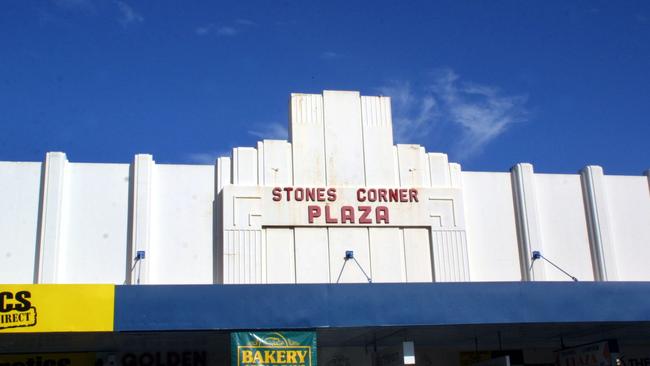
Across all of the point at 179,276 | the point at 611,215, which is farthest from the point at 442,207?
the point at 179,276

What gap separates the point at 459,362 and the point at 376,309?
7.18 meters

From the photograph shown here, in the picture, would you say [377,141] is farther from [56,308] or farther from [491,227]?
[56,308]

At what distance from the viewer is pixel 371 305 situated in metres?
17.7

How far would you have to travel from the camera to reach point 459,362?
78.4 ft

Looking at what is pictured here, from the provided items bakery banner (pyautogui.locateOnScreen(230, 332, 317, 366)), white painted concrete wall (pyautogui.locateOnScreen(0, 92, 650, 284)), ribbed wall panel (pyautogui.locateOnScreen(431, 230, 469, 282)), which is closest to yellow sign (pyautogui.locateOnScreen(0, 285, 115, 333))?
bakery banner (pyautogui.locateOnScreen(230, 332, 317, 366))

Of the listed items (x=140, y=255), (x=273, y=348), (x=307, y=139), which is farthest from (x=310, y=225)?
(x=273, y=348)

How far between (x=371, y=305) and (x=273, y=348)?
214 cm

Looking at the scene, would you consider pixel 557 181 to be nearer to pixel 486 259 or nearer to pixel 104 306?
pixel 486 259

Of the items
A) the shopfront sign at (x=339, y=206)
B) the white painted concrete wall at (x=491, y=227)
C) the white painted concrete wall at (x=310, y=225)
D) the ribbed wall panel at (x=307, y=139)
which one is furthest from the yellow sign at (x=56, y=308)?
the white painted concrete wall at (x=491, y=227)

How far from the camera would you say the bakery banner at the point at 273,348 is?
56.5 feet

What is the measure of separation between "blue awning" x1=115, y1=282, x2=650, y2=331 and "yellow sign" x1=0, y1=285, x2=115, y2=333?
1.03ft

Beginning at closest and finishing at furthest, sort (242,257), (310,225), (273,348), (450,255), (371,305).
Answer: (273,348) < (371,305) < (242,257) < (310,225) < (450,255)

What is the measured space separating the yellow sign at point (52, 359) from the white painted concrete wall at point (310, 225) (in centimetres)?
182

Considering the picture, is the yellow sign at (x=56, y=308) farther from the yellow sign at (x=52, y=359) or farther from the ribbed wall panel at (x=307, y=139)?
the ribbed wall panel at (x=307, y=139)
